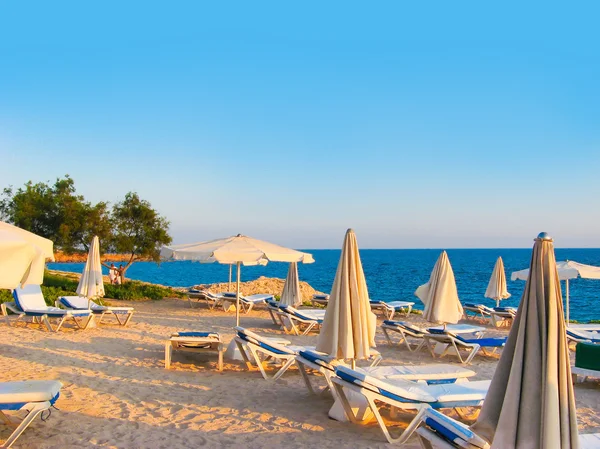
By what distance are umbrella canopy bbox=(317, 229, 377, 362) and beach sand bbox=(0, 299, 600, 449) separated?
2.12ft

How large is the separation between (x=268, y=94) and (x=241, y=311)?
7040 mm

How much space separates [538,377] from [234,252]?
6.29m

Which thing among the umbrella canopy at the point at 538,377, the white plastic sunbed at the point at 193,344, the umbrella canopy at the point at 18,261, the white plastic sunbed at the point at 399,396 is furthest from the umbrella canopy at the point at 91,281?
the umbrella canopy at the point at 538,377

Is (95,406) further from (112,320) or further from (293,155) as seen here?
(293,155)

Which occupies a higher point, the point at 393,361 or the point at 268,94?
the point at 268,94

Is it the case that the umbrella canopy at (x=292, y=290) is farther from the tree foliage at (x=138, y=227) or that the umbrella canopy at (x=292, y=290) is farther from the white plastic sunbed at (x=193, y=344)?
the tree foliage at (x=138, y=227)

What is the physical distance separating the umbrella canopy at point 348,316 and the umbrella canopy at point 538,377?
9.29ft

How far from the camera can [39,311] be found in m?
10.4

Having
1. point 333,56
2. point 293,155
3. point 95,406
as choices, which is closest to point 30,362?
point 95,406

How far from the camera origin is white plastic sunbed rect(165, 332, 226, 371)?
7.34 metres

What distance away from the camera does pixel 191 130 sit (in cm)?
1750

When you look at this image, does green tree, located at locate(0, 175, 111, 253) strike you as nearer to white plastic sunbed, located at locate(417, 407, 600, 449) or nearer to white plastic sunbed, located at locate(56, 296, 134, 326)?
white plastic sunbed, located at locate(56, 296, 134, 326)

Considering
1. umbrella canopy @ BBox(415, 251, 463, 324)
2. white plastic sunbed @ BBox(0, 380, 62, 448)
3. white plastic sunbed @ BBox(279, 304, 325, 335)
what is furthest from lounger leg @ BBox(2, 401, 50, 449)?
umbrella canopy @ BBox(415, 251, 463, 324)

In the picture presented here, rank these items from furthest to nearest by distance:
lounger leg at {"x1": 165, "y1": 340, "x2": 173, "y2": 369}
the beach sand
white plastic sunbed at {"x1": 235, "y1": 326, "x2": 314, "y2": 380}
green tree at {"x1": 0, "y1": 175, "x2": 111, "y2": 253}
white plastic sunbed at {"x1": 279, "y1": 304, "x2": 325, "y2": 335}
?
green tree at {"x1": 0, "y1": 175, "x2": 111, "y2": 253}, white plastic sunbed at {"x1": 279, "y1": 304, "x2": 325, "y2": 335}, lounger leg at {"x1": 165, "y1": 340, "x2": 173, "y2": 369}, white plastic sunbed at {"x1": 235, "y1": 326, "x2": 314, "y2": 380}, the beach sand
